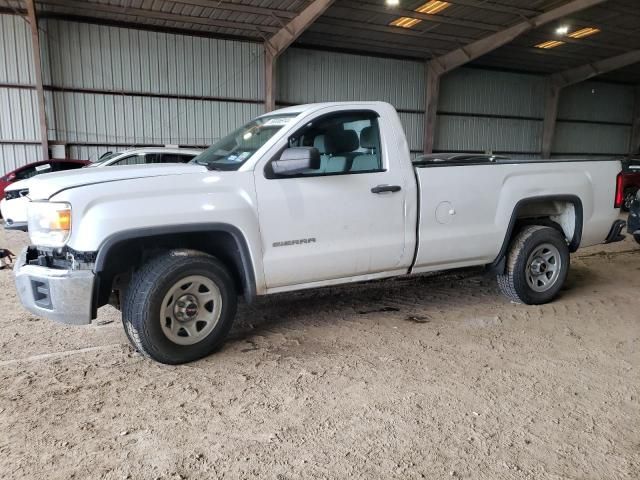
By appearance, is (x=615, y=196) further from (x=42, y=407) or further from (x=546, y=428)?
(x=42, y=407)

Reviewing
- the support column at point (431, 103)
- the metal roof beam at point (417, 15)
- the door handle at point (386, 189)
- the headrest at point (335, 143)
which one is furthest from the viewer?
the support column at point (431, 103)

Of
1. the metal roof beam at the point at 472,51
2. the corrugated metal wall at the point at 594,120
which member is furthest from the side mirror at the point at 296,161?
the corrugated metal wall at the point at 594,120

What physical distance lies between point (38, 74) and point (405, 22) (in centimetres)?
1173

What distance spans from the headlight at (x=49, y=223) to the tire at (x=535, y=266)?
13.2 ft

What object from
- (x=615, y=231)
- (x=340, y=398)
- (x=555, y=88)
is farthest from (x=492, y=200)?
(x=555, y=88)

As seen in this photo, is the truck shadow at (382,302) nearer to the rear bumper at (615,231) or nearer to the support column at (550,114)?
the rear bumper at (615,231)

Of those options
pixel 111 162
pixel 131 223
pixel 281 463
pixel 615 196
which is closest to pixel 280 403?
pixel 281 463

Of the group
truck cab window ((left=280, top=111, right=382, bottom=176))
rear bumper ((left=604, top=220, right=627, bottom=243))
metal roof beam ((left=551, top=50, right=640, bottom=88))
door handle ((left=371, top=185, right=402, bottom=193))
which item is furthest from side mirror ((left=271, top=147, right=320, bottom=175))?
metal roof beam ((left=551, top=50, right=640, bottom=88))

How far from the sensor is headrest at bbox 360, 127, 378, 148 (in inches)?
173

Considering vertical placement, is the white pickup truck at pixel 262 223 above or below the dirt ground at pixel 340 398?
above

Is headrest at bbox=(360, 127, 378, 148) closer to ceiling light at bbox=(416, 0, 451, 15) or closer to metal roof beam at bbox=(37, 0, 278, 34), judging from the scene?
ceiling light at bbox=(416, 0, 451, 15)

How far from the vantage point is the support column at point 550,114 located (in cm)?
2417

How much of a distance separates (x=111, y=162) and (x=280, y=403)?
8.65m

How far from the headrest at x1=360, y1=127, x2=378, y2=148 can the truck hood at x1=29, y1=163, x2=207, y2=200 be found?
1.40 meters
